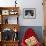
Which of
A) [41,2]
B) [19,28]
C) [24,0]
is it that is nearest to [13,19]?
[19,28]

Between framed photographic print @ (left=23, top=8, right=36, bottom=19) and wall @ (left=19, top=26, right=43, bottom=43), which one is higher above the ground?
framed photographic print @ (left=23, top=8, right=36, bottom=19)

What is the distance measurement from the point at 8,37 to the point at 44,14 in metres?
1.50

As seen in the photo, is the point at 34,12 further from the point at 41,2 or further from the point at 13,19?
the point at 13,19

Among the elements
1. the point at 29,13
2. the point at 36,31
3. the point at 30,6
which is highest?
the point at 30,6

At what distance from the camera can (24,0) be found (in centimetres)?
561

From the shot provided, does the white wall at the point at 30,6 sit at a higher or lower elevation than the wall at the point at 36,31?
higher

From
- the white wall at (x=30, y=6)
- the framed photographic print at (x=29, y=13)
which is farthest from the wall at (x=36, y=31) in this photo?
the framed photographic print at (x=29, y=13)

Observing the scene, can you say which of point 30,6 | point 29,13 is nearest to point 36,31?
point 29,13

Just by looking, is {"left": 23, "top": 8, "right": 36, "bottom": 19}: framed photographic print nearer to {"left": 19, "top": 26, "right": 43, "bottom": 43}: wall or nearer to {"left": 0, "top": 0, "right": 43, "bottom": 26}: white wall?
{"left": 0, "top": 0, "right": 43, "bottom": 26}: white wall

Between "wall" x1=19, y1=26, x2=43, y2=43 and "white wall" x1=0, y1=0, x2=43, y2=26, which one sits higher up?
"white wall" x1=0, y1=0, x2=43, y2=26

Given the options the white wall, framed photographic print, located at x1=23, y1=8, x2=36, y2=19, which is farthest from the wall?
framed photographic print, located at x1=23, y1=8, x2=36, y2=19

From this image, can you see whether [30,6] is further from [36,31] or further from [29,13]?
[36,31]

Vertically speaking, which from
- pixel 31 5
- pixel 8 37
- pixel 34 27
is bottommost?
pixel 8 37

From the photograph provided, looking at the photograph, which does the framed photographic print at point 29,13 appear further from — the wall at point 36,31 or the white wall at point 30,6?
the wall at point 36,31
